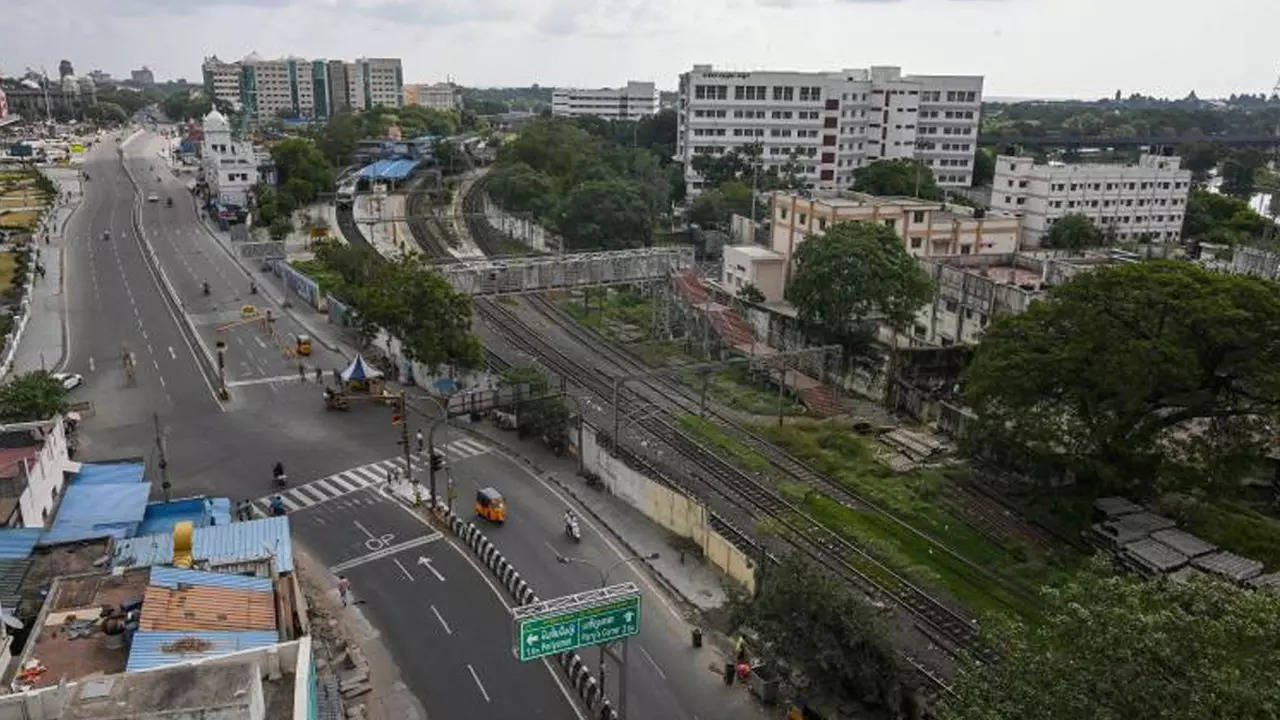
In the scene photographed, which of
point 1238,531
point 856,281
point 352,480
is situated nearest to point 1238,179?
point 856,281

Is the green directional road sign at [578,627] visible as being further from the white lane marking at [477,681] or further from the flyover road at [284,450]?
the white lane marking at [477,681]

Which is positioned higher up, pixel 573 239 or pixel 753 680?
pixel 573 239

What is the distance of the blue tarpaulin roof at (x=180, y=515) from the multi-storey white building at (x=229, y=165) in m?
88.3

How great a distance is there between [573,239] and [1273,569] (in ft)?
210

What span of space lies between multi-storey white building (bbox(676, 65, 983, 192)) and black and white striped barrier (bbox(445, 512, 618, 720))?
8481cm

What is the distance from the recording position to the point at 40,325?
6494 cm

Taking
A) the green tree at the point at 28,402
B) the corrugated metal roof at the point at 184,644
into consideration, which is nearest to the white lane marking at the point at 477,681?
the corrugated metal roof at the point at 184,644

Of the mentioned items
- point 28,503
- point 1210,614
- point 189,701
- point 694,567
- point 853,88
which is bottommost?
point 694,567

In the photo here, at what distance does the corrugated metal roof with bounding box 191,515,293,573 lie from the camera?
26.7m

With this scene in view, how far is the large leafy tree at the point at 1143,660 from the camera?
1539 cm

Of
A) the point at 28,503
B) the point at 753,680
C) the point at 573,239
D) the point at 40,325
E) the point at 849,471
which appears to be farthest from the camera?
the point at 573,239

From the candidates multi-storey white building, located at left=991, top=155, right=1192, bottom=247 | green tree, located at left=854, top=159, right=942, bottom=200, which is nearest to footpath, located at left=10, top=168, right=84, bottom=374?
green tree, located at left=854, top=159, right=942, bottom=200

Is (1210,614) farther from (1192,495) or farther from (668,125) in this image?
(668,125)

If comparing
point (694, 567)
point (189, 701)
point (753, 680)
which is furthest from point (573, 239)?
point (189, 701)
